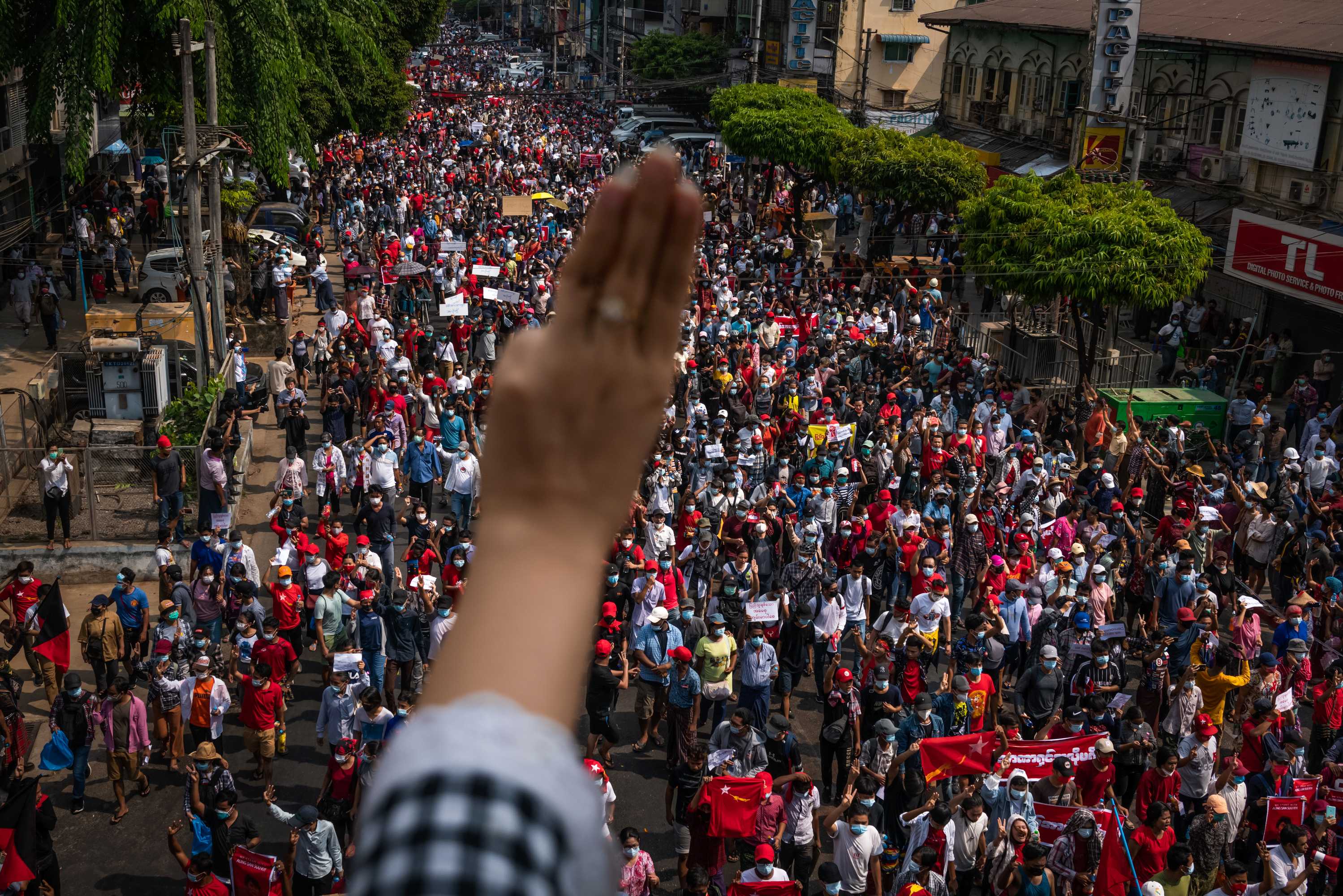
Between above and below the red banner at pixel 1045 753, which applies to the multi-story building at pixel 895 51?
above

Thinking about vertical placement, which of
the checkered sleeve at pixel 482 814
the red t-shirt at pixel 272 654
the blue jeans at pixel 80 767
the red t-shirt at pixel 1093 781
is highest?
the checkered sleeve at pixel 482 814

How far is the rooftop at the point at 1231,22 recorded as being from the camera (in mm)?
26641

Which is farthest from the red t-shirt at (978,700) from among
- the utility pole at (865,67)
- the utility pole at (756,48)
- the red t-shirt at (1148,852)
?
the utility pole at (865,67)

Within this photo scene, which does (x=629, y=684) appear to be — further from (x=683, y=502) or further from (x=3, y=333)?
(x=3, y=333)

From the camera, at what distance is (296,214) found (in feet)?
111

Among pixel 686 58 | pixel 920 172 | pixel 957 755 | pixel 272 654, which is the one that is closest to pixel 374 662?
pixel 272 654

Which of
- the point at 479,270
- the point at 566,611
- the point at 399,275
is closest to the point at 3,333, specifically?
the point at 399,275

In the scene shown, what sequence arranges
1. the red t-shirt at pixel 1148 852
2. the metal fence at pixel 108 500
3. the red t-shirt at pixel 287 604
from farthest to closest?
the metal fence at pixel 108 500
the red t-shirt at pixel 287 604
the red t-shirt at pixel 1148 852

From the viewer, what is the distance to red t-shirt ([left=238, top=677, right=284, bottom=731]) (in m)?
10.8

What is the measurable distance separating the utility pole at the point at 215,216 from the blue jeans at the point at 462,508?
670cm

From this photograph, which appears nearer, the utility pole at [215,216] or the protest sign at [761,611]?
the protest sign at [761,611]

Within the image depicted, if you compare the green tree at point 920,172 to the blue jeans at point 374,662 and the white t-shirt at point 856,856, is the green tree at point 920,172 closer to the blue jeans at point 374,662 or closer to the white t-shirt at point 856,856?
the blue jeans at point 374,662

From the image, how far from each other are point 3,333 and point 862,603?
1999cm

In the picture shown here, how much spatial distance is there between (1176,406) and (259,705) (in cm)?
1492
